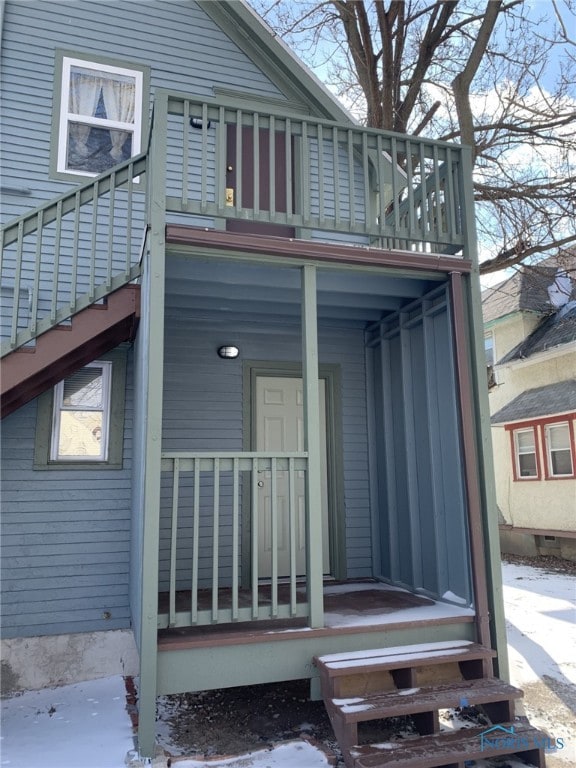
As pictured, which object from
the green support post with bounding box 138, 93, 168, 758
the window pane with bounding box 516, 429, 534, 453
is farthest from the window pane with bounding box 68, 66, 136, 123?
the window pane with bounding box 516, 429, 534, 453

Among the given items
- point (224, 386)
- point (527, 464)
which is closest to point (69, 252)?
point (224, 386)

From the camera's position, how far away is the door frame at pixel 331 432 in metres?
5.38

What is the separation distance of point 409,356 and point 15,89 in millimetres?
4440

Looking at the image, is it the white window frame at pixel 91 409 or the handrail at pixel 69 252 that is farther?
the white window frame at pixel 91 409

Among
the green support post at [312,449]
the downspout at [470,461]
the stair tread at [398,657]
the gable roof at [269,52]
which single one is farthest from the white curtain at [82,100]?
the stair tread at [398,657]

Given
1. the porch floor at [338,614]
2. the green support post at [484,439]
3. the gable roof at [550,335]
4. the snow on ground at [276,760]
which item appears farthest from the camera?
the gable roof at [550,335]

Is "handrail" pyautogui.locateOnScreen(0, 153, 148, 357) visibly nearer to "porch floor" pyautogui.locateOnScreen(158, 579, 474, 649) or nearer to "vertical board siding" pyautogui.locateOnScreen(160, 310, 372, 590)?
"vertical board siding" pyautogui.locateOnScreen(160, 310, 372, 590)

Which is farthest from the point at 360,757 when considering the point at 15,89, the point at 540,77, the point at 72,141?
the point at 540,77

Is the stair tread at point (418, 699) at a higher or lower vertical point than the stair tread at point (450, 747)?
higher

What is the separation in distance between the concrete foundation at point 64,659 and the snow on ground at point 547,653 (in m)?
3.17

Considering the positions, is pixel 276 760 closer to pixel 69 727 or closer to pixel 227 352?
pixel 69 727

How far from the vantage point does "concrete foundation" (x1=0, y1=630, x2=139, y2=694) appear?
441 cm

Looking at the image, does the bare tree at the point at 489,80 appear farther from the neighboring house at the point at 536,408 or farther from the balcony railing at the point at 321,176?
the balcony railing at the point at 321,176

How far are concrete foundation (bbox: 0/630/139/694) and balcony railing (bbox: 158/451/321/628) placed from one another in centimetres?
59
